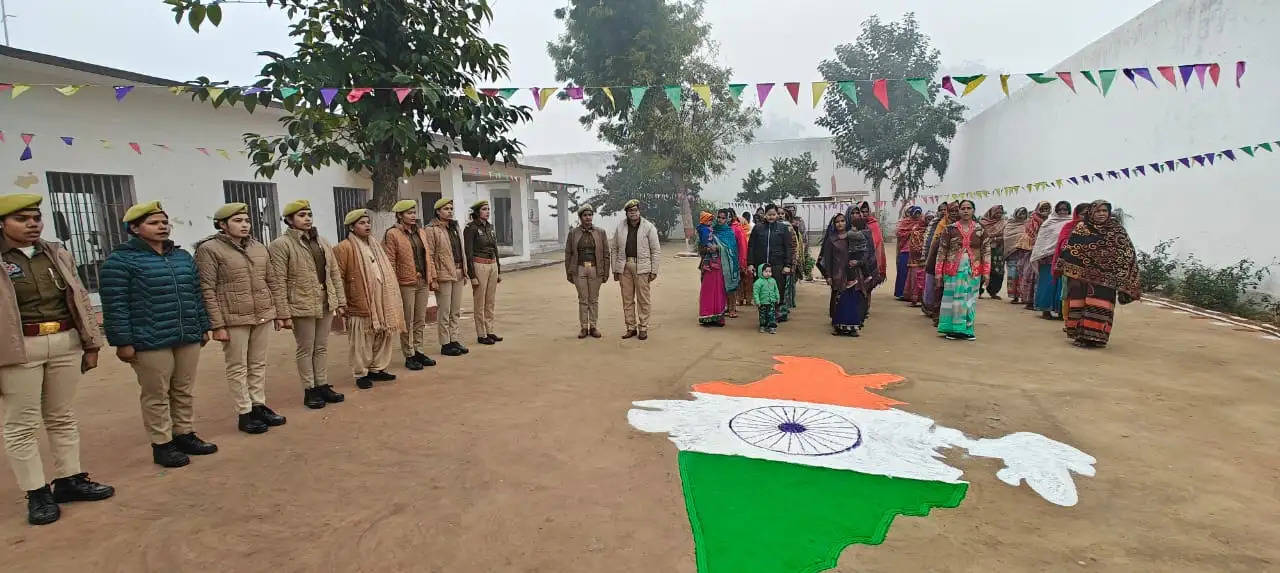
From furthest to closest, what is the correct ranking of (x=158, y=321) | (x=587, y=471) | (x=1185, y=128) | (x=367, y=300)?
(x=1185, y=128) < (x=367, y=300) < (x=587, y=471) < (x=158, y=321)

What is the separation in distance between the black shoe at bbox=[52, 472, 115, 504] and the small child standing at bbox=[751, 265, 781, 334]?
584 centimetres

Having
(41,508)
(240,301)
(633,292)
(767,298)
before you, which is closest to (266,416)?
(240,301)

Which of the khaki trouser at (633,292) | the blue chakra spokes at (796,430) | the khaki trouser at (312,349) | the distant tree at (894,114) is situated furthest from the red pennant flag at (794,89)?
the distant tree at (894,114)

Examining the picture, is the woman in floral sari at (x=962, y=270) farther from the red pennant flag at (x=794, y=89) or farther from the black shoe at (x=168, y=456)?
the black shoe at (x=168, y=456)

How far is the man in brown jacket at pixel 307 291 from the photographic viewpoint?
420 centimetres

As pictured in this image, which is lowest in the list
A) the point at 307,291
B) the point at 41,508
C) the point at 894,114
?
the point at 41,508

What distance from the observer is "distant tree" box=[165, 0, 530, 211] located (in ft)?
17.3

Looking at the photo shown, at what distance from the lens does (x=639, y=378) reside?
17.6 ft

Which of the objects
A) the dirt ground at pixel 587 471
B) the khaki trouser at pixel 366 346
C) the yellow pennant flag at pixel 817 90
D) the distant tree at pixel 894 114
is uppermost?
the distant tree at pixel 894 114

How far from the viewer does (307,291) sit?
4.30 metres

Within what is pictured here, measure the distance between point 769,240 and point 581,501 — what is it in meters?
4.96

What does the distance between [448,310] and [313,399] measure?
6.23 feet

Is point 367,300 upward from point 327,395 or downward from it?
upward

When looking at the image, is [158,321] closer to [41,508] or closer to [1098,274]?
[41,508]
